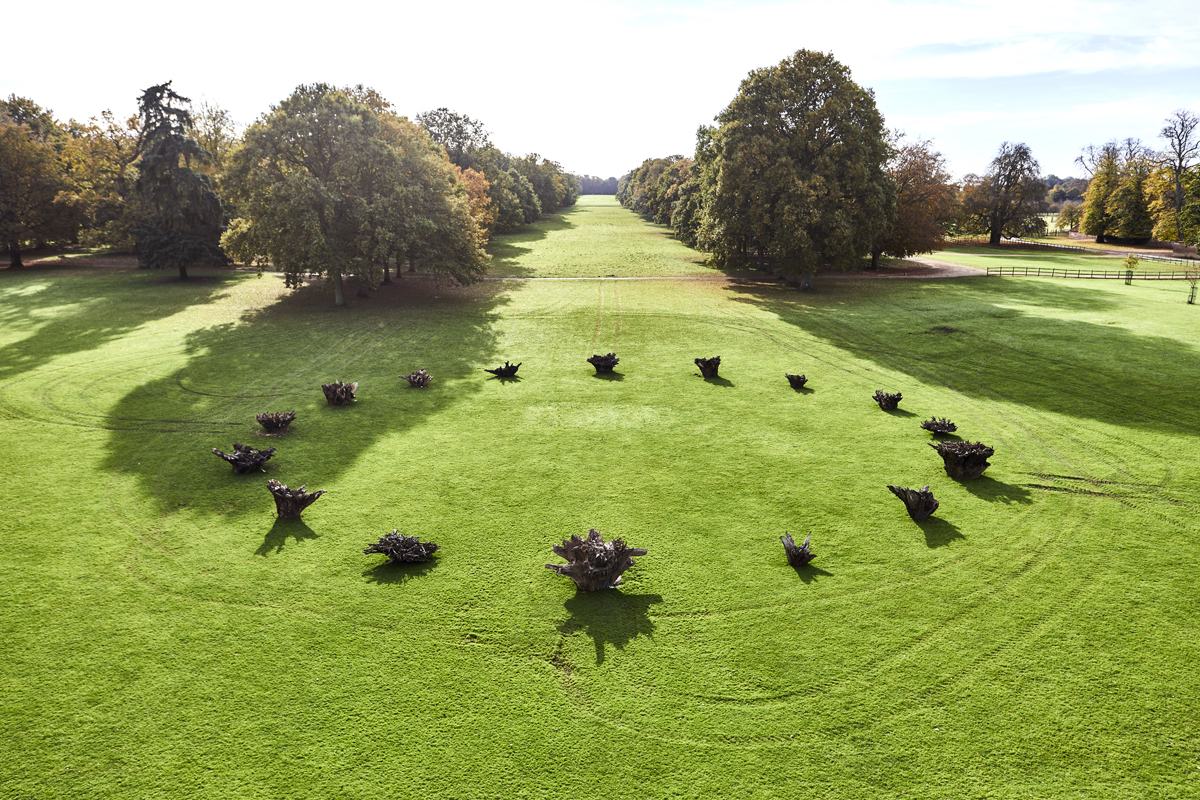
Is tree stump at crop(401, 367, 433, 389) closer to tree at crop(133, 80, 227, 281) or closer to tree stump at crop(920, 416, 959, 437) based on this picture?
tree stump at crop(920, 416, 959, 437)

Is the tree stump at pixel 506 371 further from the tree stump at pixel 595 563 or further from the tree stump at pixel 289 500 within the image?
the tree stump at pixel 595 563

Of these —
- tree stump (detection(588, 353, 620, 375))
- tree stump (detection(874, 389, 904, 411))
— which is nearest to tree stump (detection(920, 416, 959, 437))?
tree stump (detection(874, 389, 904, 411))

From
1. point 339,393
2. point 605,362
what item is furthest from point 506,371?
point 339,393

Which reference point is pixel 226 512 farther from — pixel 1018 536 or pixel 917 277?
pixel 917 277

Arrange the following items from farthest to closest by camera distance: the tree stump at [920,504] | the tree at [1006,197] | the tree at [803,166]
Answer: the tree at [1006,197], the tree at [803,166], the tree stump at [920,504]

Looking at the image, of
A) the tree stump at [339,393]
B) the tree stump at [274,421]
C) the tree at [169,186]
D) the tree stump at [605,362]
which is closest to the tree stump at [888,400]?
the tree stump at [605,362]

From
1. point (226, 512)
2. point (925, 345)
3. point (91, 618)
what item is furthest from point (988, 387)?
point (91, 618)
